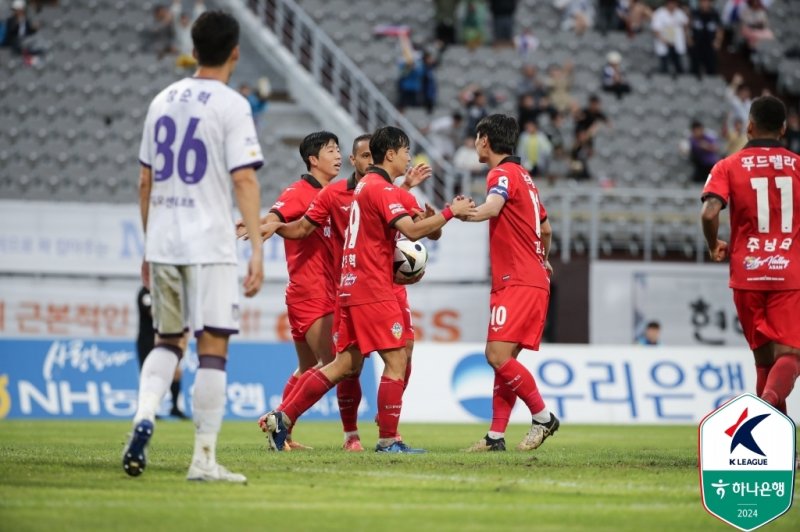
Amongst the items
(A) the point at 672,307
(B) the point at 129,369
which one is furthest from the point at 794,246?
(A) the point at 672,307

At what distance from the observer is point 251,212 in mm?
7855

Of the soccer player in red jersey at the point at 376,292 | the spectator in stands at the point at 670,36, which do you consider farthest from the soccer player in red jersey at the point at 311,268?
the spectator in stands at the point at 670,36

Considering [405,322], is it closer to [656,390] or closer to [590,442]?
[590,442]

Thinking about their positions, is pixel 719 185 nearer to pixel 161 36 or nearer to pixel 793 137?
pixel 793 137

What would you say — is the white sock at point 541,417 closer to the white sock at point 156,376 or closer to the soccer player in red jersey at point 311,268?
the soccer player in red jersey at point 311,268

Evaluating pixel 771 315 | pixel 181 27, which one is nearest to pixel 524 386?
pixel 771 315

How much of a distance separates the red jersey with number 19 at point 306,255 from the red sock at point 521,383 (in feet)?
5.80

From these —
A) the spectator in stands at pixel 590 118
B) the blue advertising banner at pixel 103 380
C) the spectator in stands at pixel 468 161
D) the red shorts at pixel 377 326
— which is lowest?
the blue advertising banner at pixel 103 380

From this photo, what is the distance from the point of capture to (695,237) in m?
25.4

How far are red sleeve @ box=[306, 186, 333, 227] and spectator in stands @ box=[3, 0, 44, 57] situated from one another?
17.1 metres

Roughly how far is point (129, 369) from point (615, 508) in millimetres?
13568

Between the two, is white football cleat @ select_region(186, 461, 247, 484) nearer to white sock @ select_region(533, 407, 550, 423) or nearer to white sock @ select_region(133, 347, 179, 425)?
white sock @ select_region(133, 347, 179, 425)

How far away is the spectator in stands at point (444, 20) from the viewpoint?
2956 centimetres

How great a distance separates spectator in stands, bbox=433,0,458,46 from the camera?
29562 millimetres
